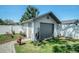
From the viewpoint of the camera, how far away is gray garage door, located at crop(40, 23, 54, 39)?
322 cm

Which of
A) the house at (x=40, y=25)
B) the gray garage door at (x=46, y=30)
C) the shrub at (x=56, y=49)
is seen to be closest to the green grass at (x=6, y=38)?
the house at (x=40, y=25)

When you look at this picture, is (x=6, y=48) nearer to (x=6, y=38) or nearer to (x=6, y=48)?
(x=6, y=48)

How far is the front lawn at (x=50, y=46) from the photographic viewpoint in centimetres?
315

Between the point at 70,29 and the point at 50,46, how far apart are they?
1.37ft

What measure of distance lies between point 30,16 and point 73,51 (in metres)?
0.86

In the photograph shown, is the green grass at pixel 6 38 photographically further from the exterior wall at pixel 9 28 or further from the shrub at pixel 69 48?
the shrub at pixel 69 48

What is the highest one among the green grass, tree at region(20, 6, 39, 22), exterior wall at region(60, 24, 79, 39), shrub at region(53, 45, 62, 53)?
tree at region(20, 6, 39, 22)

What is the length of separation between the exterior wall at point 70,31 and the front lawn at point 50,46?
3.2 inches

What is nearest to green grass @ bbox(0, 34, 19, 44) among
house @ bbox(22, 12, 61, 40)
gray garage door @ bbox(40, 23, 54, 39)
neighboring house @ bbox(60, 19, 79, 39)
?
house @ bbox(22, 12, 61, 40)

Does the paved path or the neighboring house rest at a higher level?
the neighboring house

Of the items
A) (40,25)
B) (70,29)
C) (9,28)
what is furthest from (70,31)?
(9,28)

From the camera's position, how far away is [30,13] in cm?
316

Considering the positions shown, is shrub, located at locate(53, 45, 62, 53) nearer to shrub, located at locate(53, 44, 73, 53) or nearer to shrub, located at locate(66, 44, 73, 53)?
shrub, located at locate(53, 44, 73, 53)

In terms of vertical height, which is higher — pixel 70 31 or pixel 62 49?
pixel 70 31
